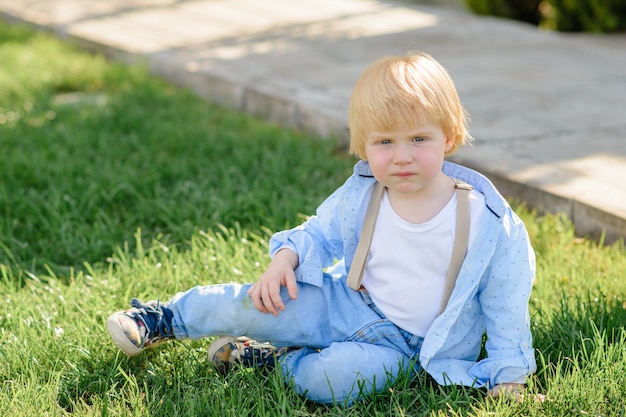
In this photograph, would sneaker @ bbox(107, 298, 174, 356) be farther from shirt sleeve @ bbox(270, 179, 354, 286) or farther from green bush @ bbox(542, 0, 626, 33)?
green bush @ bbox(542, 0, 626, 33)

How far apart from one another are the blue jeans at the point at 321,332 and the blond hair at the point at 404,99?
1.62ft

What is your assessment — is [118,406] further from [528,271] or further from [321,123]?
[321,123]

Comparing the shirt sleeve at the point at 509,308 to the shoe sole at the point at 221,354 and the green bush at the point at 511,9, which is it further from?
the green bush at the point at 511,9

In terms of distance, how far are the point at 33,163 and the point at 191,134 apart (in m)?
0.82

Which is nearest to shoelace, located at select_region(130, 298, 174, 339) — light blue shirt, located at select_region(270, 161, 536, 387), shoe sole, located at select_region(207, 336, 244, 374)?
shoe sole, located at select_region(207, 336, 244, 374)

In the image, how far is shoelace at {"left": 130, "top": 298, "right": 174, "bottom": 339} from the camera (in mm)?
2568

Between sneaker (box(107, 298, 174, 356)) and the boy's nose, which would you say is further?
sneaker (box(107, 298, 174, 356))

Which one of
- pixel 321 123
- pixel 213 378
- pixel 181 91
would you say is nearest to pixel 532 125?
pixel 321 123

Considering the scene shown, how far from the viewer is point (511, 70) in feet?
18.7

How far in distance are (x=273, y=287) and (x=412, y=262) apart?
0.38 m

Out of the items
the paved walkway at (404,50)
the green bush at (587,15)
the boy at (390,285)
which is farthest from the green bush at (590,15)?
the boy at (390,285)

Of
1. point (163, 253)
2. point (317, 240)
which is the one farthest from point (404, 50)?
point (317, 240)

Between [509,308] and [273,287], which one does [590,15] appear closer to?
[509,308]

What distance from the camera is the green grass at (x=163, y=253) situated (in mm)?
2395
